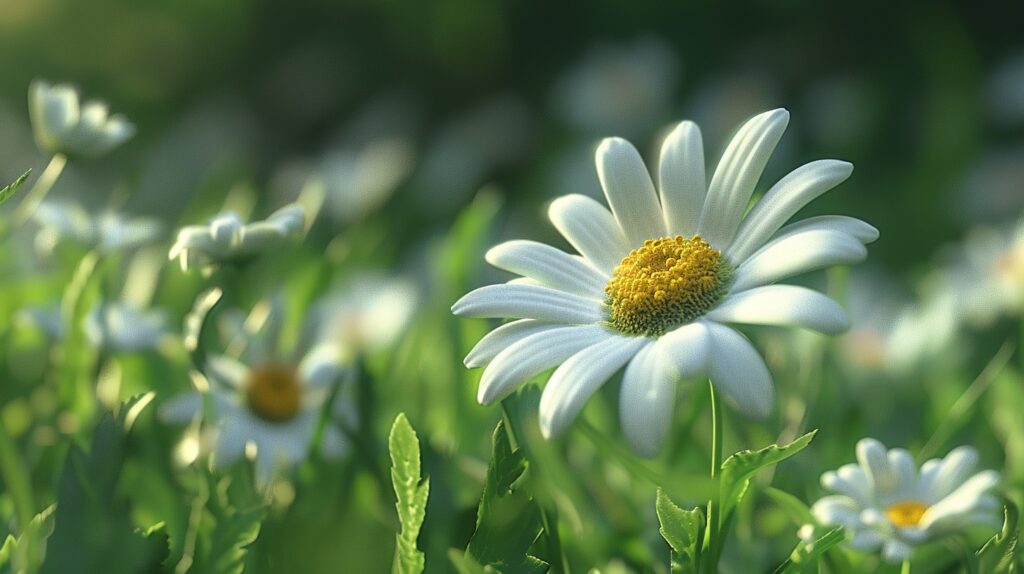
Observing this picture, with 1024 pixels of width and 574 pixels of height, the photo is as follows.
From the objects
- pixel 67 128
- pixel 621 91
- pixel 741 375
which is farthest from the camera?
pixel 621 91

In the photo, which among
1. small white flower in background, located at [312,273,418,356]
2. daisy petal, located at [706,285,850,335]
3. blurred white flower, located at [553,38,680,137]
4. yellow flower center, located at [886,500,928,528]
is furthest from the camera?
blurred white flower, located at [553,38,680,137]

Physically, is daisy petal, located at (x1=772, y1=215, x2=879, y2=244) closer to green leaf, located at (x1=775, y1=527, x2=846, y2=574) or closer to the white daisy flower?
the white daisy flower

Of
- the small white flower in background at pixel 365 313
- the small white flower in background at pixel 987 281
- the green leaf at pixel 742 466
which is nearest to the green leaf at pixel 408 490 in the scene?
the green leaf at pixel 742 466

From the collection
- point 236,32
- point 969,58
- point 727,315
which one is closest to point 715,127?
point 969,58

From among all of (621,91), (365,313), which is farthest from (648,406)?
(621,91)

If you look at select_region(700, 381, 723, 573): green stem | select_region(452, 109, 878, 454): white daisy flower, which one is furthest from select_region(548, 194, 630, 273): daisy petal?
select_region(700, 381, 723, 573): green stem

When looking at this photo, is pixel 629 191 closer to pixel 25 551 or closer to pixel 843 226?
pixel 843 226

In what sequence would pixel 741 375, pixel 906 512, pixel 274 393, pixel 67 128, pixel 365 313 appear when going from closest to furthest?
pixel 741 375 → pixel 906 512 → pixel 67 128 → pixel 274 393 → pixel 365 313
